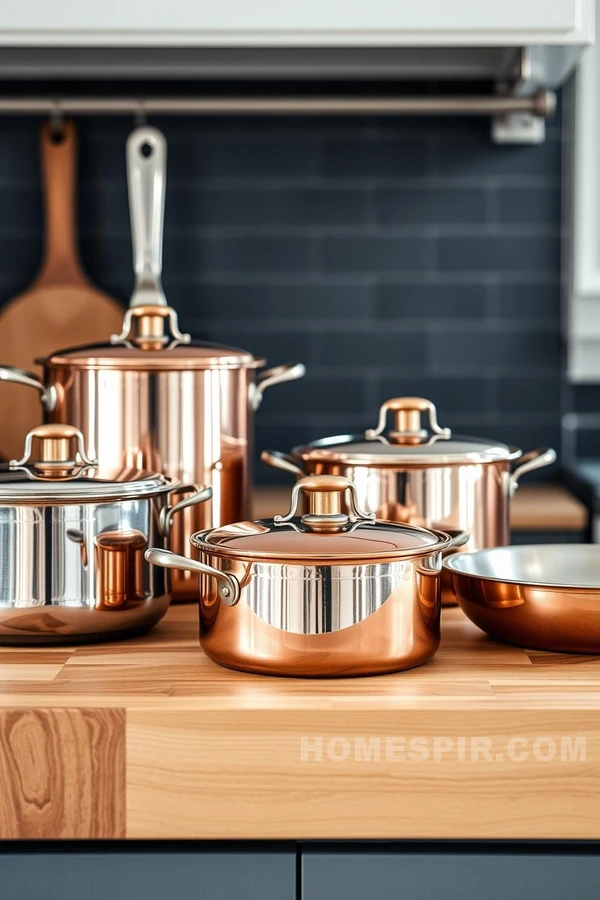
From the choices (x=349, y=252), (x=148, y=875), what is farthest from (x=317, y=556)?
(x=349, y=252)

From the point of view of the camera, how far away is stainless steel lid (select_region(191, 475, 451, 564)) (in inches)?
32.0

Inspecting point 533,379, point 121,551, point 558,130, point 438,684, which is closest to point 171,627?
point 121,551

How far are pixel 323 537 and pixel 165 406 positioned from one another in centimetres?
33

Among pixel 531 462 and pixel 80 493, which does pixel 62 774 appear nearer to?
pixel 80 493

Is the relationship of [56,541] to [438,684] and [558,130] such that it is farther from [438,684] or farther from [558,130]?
[558,130]

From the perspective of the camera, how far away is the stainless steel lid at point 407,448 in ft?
3.54

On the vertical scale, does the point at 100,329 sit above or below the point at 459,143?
below

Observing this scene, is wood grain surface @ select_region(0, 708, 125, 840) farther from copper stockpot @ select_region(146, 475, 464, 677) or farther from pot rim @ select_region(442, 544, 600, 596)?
pot rim @ select_region(442, 544, 600, 596)

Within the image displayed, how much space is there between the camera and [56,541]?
91 centimetres

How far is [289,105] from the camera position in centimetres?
213

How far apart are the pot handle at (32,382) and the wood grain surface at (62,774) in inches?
16.5
